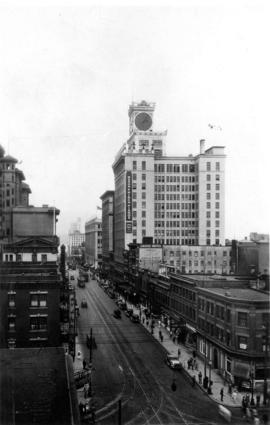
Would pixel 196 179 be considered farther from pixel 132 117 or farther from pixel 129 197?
pixel 132 117

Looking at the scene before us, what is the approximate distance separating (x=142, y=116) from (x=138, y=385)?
117658 mm

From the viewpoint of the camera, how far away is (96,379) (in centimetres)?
5059

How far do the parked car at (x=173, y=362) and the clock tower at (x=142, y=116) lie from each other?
350 feet

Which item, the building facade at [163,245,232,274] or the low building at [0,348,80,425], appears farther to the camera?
the building facade at [163,245,232,274]

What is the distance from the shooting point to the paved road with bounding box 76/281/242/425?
4025cm

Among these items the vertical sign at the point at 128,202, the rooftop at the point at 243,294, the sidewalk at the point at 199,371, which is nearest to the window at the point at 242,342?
the rooftop at the point at 243,294

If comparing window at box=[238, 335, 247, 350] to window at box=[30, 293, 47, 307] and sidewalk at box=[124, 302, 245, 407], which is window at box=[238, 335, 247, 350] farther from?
window at box=[30, 293, 47, 307]

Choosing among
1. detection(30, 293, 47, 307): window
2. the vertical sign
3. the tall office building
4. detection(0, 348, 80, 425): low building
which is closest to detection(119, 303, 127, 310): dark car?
the tall office building

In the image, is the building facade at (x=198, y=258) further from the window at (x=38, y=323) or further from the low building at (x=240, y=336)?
the window at (x=38, y=323)

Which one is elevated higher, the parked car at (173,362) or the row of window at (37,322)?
the row of window at (37,322)

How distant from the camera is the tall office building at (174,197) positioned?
135 meters

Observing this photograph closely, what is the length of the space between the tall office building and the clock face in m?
17.8

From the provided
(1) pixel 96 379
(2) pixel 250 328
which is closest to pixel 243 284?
(2) pixel 250 328

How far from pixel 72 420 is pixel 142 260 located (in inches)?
3481
